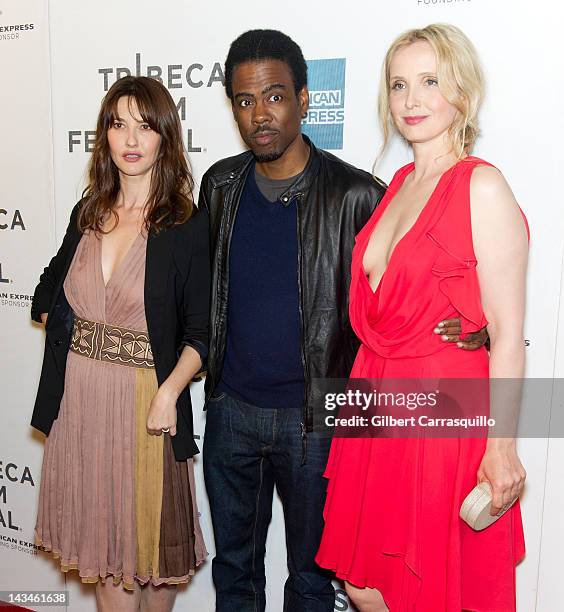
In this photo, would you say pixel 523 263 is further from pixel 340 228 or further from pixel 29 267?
pixel 29 267

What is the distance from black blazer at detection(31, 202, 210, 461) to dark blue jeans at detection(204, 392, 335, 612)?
14 centimetres

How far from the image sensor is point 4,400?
3207mm

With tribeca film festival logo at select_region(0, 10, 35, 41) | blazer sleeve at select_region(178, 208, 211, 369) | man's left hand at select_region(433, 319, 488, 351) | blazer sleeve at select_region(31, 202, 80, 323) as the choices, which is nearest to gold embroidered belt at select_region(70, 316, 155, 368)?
blazer sleeve at select_region(178, 208, 211, 369)

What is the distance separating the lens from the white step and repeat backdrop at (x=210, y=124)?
Result: 222cm

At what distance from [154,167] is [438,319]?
1.00m

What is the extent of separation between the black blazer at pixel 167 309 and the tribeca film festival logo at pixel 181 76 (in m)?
0.67

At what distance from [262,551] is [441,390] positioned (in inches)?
39.3

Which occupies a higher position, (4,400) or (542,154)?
(542,154)

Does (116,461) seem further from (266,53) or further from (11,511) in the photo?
(11,511)

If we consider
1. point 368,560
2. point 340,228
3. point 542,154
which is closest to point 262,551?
point 368,560

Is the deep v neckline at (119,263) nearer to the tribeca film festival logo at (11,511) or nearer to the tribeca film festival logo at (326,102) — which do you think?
the tribeca film festival logo at (326,102)

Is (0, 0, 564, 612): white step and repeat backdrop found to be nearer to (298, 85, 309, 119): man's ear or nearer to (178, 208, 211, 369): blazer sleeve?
(298, 85, 309, 119): man's ear

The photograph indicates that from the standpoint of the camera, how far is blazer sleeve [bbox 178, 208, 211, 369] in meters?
2.14

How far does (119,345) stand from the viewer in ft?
6.88
